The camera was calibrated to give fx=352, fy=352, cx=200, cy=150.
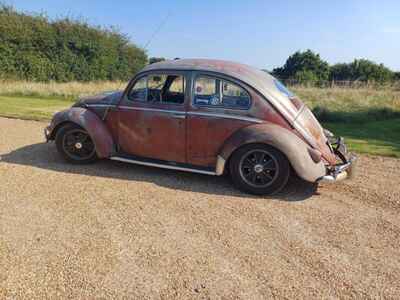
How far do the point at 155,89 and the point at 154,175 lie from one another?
132 centimetres

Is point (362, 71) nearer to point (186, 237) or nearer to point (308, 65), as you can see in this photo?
point (308, 65)

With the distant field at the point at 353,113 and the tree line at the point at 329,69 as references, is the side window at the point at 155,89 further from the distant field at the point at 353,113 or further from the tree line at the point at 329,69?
the tree line at the point at 329,69

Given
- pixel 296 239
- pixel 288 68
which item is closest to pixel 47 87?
pixel 296 239

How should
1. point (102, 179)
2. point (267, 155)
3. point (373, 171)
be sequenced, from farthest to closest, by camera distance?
1. point (373, 171)
2. point (102, 179)
3. point (267, 155)

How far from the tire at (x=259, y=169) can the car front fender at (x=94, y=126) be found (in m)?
1.97

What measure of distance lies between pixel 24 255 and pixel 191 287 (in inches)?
62.3

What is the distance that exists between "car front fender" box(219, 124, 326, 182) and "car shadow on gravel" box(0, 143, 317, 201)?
1.45 ft

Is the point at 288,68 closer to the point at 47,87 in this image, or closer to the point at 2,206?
the point at 47,87

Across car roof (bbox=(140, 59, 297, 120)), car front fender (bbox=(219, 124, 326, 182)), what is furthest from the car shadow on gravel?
car roof (bbox=(140, 59, 297, 120))

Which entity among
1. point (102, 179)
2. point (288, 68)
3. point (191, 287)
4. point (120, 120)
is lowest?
point (191, 287)

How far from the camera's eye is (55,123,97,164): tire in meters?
5.72

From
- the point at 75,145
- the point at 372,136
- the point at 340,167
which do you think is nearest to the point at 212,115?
the point at 340,167

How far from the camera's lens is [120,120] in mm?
5441

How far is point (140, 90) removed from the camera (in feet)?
17.7
